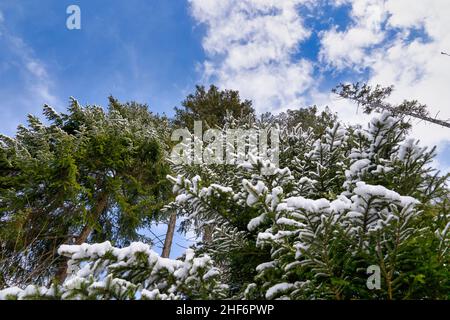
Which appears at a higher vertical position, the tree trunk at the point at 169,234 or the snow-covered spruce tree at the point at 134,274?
the tree trunk at the point at 169,234

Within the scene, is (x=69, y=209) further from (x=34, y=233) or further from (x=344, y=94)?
(x=344, y=94)

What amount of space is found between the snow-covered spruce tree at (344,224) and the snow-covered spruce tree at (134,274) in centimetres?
43

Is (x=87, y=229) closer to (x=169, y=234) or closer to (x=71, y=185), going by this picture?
(x=71, y=185)

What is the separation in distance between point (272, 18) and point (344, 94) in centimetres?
1472

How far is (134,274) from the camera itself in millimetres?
2570

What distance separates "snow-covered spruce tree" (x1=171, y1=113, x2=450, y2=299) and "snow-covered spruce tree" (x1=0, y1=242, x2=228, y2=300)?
426 mm

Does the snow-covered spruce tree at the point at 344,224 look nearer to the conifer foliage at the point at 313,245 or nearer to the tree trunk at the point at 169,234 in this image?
the conifer foliage at the point at 313,245

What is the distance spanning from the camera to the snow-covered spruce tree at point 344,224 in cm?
196

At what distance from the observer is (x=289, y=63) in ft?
65.5

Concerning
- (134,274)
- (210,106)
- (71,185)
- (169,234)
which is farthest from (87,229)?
(210,106)

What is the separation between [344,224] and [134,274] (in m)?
1.87

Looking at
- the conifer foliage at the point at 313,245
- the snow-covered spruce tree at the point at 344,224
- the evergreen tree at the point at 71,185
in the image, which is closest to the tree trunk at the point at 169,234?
the evergreen tree at the point at 71,185
